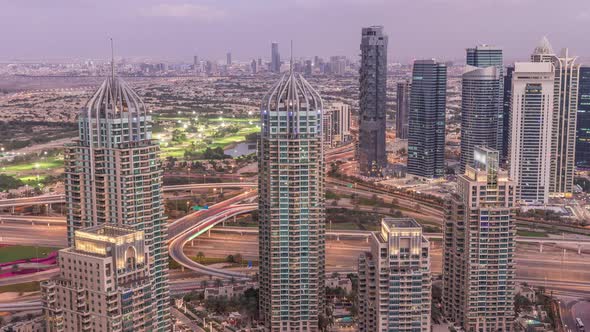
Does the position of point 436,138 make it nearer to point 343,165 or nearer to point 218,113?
point 343,165

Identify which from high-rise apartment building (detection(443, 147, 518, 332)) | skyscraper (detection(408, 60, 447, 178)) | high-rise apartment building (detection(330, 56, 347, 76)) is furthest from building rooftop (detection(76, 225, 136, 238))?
high-rise apartment building (detection(330, 56, 347, 76))

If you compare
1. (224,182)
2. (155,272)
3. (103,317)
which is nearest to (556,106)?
(224,182)

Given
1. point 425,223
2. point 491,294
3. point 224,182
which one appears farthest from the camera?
point 224,182

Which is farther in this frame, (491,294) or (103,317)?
(491,294)

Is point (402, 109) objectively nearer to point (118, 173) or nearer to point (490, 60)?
point (490, 60)

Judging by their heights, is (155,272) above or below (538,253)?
above

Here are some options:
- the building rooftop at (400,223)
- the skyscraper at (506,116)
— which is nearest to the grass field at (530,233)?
the skyscraper at (506,116)

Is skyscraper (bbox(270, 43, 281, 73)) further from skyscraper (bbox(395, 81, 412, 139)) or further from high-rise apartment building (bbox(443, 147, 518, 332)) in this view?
high-rise apartment building (bbox(443, 147, 518, 332))

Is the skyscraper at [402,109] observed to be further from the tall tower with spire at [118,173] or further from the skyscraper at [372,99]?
the tall tower with spire at [118,173]
